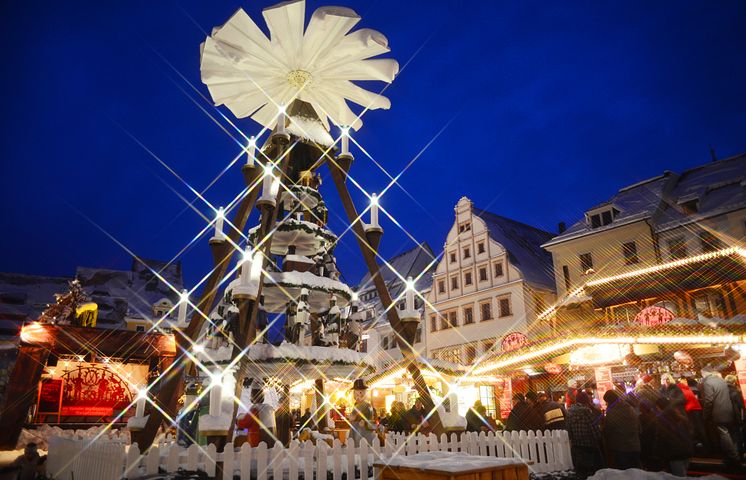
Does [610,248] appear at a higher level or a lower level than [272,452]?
higher

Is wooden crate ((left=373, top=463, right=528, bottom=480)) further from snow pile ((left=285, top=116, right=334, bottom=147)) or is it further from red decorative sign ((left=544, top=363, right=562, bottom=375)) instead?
red decorative sign ((left=544, top=363, right=562, bottom=375))

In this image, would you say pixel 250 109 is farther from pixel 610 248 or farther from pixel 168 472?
pixel 610 248

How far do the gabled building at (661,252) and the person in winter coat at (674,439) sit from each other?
11768 millimetres

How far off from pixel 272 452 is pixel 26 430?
50.1 feet

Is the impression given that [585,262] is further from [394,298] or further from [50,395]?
[50,395]

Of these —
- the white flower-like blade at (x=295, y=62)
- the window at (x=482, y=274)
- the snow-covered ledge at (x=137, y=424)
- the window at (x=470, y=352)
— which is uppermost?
the window at (x=482, y=274)

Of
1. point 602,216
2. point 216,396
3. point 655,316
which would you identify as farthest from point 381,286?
point 602,216

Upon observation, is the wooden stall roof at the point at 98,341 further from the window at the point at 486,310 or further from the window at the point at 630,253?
the window at the point at 630,253

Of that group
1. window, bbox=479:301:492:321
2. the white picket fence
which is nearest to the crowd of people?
the white picket fence

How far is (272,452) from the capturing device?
5910mm

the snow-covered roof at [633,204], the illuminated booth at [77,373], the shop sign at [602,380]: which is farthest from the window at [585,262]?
the illuminated booth at [77,373]

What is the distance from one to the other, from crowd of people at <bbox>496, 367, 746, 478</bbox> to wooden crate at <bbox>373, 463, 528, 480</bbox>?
11.5 ft

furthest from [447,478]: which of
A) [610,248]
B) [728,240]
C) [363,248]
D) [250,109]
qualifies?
[610,248]

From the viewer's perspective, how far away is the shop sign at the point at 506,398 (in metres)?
23.0
